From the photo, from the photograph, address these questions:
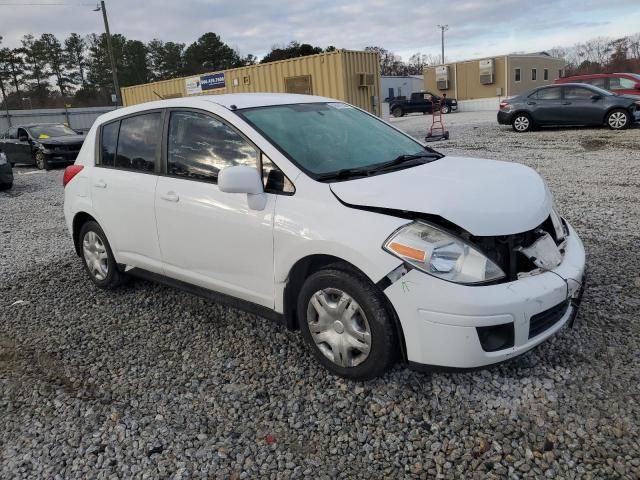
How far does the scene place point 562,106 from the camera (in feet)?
50.7

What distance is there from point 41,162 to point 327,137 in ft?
48.6

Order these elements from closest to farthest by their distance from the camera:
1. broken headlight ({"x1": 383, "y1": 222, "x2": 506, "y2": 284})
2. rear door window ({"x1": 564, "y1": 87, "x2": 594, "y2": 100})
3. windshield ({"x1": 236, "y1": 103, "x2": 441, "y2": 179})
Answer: broken headlight ({"x1": 383, "y1": 222, "x2": 506, "y2": 284}), windshield ({"x1": 236, "y1": 103, "x2": 441, "y2": 179}), rear door window ({"x1": 564, "y1": 87, "x2": 594, "y2": 100})

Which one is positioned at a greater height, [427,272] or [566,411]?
[427,272]

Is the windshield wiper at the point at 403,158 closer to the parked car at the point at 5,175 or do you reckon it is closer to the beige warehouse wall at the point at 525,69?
the parked car at the point at 5,175

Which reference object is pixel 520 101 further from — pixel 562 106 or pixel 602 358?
pixel 602 358

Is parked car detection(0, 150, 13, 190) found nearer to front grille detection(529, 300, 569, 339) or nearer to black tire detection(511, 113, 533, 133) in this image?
front grille detection(529, 300, 569, 339)

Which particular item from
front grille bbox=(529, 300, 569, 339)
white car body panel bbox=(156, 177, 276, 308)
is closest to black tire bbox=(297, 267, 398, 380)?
white car body panel bbox=(156, 177, 276, 308)

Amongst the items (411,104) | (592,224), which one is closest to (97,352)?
(592,224)

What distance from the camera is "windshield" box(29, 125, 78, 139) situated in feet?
52.4

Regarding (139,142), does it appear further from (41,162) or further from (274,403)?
(41,162)

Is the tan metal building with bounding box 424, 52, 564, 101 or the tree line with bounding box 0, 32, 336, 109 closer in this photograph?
the tan metal building with bounding box 424, 52, 564, 101

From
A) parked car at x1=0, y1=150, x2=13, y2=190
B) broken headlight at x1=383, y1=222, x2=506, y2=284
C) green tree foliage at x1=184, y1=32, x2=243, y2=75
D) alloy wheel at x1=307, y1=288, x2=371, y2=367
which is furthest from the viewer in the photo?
green tree foliage at x1=184, y1=32, x2=243, y2=75

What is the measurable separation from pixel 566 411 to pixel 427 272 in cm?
101

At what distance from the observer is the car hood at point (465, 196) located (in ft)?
8.78
